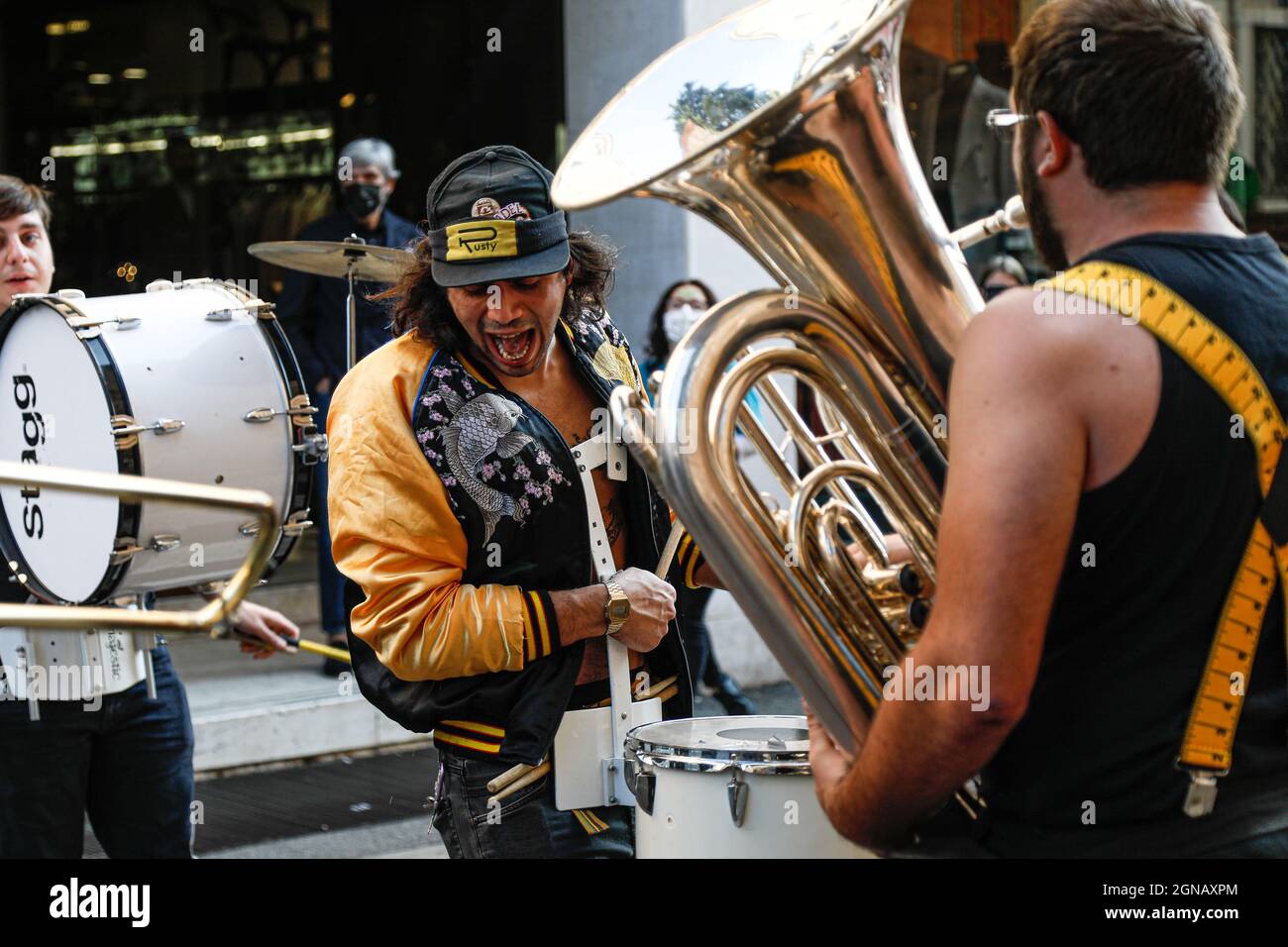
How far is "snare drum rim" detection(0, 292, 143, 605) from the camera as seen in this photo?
3.09 m

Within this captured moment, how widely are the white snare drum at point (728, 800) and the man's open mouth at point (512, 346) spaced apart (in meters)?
0.69

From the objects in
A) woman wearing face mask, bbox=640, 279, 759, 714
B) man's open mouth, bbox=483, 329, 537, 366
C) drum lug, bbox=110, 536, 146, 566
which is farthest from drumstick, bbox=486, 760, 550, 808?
woman wearing face mask, bbox=640, 279, 759, 714

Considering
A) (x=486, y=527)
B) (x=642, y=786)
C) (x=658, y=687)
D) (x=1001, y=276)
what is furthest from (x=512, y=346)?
(x=1001, y=276)

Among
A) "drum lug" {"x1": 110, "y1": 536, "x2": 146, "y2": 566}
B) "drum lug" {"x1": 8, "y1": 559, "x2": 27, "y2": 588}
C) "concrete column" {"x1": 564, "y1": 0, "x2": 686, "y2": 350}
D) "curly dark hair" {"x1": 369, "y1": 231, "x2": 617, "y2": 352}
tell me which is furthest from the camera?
"concrete column" {"x1": 564, "y1": 0, "x2": 686, "y2": 350}

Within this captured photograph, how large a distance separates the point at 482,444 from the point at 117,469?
3.20 feet

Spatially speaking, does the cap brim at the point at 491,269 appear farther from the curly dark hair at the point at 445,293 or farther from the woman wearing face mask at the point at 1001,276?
the woman wearing face mask at the point at 1001,276

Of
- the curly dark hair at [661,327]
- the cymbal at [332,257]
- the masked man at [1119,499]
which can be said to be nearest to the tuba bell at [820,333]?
the masked man at [1119,499]

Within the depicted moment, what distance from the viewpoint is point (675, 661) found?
9.13ft

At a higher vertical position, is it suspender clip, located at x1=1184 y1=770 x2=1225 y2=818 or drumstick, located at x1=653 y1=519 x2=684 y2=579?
drumstick, located at x1=653 y1=519 x2=684 y2=579

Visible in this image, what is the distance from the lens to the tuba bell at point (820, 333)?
5.79 feet

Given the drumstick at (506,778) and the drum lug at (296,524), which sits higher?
the drum lug at (296,524)

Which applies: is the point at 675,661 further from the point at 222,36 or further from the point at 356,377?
the point at 222,36

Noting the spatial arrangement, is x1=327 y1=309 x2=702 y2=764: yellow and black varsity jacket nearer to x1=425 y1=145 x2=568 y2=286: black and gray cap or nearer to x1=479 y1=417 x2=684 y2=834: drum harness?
x1=479 y1=417 x2=684 y2=834: drum harness

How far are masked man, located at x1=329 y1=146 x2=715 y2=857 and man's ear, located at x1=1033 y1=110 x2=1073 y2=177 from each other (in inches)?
41.3
